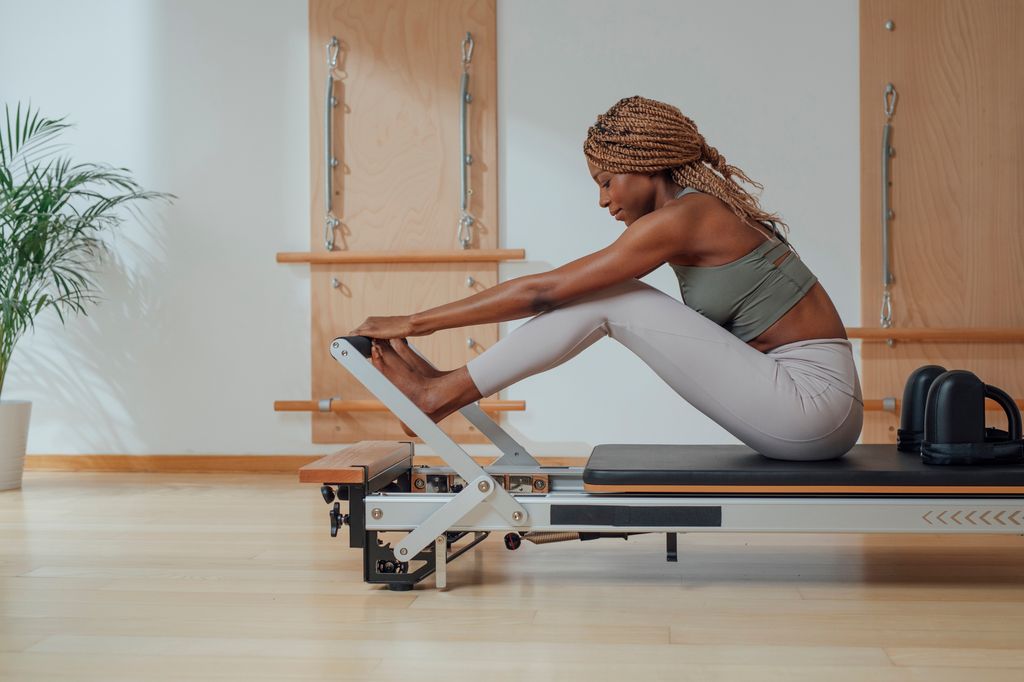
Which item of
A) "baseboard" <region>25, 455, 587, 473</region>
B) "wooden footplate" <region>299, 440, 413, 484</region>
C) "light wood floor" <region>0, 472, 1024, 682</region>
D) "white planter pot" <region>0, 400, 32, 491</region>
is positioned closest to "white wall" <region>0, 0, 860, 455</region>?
"baseboard" <region>25, 455, 587, 473</region>

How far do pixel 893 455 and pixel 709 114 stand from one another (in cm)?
191

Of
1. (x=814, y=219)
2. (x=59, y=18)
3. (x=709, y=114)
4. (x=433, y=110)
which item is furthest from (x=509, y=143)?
(x=59, y=18)

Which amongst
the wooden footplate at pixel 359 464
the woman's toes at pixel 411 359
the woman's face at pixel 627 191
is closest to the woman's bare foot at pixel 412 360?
the woman's toes at pixel 411 359

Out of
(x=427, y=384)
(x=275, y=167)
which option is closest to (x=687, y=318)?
(x=427, y=384)

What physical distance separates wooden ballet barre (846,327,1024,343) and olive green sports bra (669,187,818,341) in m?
1.74

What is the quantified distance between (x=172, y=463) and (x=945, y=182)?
3.00 meters

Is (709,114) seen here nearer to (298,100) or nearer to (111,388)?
(298,100)

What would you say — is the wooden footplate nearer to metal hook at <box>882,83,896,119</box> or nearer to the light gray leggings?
the light gray leggings

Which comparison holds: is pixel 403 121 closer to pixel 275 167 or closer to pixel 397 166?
pixel 397 166

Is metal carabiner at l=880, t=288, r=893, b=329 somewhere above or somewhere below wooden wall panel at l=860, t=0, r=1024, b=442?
below

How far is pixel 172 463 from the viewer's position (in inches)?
152

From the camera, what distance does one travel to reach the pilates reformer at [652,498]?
1815 mm

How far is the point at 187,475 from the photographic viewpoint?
12.4 feet

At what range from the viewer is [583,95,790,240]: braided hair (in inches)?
78.0
